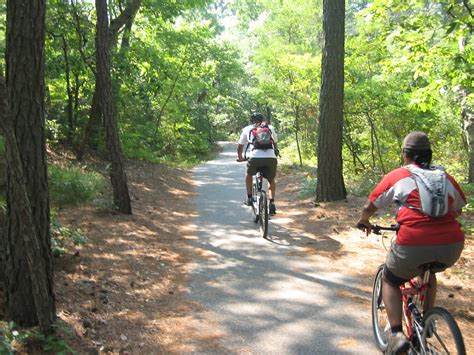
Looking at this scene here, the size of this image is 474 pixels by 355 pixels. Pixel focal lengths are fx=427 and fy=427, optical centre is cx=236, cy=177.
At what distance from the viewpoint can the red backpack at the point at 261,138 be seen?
314 inches

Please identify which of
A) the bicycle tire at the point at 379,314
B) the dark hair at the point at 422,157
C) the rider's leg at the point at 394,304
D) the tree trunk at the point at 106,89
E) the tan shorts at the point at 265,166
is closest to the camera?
the dark hair at the point at 422,157

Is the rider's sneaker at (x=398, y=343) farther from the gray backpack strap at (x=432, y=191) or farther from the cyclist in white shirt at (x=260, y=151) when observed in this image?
the cyclist in white shirt at (x=260, y=151)

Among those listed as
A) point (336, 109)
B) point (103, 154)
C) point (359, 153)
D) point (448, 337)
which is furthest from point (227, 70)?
point (448, 337)

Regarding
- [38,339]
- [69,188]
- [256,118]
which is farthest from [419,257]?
[69,188]

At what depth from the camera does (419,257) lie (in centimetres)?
301

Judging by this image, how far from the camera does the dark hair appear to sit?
3184 millimetres

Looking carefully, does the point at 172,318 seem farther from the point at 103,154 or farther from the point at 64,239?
the point at 103,154

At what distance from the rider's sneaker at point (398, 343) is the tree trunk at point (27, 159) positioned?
2.67m

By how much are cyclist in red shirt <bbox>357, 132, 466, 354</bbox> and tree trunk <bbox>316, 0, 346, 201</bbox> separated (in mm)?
6075

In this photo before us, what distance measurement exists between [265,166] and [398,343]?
531 centimetres

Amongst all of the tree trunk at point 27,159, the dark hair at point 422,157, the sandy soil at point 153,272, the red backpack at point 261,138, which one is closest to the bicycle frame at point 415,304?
the dark hair at point 422,157

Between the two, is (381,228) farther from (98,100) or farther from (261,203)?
(98,100)

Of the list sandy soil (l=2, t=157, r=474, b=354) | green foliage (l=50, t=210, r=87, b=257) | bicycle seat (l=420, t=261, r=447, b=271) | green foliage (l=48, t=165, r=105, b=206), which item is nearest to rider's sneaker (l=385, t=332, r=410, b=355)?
bicycle seat (l=420, t=261, r=447, b=271)

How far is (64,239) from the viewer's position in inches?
238
